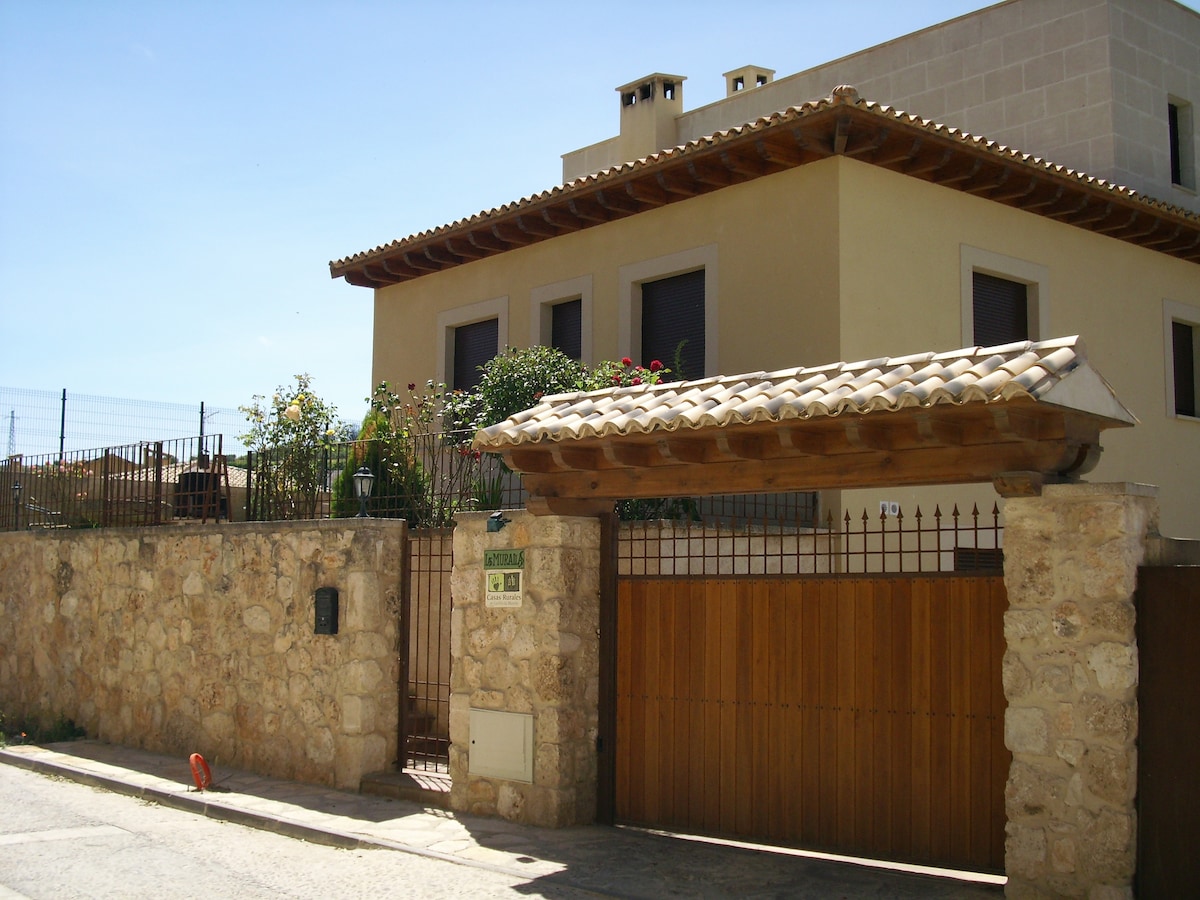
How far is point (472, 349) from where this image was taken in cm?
1689

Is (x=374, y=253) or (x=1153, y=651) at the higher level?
(x=374, y=253)

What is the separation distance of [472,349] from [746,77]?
303 inches

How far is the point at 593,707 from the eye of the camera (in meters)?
8.52

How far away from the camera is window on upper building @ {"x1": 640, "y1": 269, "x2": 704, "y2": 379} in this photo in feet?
45.4

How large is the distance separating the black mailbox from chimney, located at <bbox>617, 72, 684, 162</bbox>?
423 inches

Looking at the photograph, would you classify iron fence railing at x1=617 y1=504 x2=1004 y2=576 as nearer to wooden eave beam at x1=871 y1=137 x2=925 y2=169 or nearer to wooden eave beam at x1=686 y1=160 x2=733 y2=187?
wooden eave beam at x1=871 y1=137 x2=925 y2=169

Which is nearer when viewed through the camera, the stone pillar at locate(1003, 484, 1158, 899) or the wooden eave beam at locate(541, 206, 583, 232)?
the stone pillar at locate(1003, 484, 1158, 899)

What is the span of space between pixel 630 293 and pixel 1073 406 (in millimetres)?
8809

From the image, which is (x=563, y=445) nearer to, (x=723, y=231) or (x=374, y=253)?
(x=723, y=231)

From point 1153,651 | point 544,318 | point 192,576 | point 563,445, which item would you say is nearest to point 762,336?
point 544,318

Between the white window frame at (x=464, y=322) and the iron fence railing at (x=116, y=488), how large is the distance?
4.77 m

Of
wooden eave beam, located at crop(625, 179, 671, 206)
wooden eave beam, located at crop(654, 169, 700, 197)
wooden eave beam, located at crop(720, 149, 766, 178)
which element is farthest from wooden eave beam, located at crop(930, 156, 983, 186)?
wooden eave beam, located at crop(625, 179, 671, 206)

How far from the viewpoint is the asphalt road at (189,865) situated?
686cm

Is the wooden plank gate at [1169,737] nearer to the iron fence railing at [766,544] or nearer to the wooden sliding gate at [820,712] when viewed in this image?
the wooden sliding gate at [820,712]
